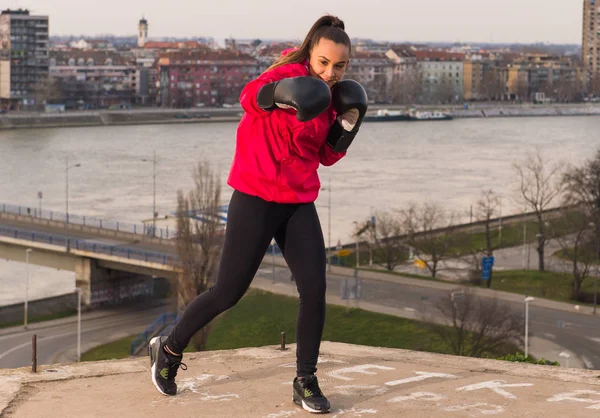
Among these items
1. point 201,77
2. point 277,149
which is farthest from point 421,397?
point 201,77

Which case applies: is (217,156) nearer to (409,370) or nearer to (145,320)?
(145,320)

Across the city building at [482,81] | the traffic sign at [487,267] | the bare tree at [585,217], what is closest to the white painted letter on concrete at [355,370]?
the bare tree at [585,217]

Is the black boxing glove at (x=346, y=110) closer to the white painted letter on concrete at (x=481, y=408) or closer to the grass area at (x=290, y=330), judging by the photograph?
the white painted letter on concrete at (x=481, y=408)

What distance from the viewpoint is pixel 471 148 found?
4378 cm

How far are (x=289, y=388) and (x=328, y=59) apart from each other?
0.95 m

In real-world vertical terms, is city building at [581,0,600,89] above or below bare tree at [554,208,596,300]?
above

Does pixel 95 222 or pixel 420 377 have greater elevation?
pixel 420 377

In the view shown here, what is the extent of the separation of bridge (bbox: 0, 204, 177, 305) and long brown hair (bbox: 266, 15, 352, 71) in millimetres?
13487

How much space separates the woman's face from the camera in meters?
3.06

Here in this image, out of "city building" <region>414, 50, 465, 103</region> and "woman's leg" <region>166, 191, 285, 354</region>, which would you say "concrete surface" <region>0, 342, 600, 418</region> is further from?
"city building" <region>414, 50, 465, 103</region>

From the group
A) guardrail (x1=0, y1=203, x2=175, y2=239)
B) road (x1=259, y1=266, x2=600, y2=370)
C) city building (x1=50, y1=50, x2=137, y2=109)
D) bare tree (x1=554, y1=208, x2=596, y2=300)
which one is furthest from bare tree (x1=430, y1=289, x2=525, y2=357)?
city building (x1=50, y1=50, x2=137, y2=109)

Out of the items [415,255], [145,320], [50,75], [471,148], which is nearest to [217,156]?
[471,148]

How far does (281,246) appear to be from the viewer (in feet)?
10.6

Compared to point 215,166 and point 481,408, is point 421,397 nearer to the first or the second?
point 481,408
